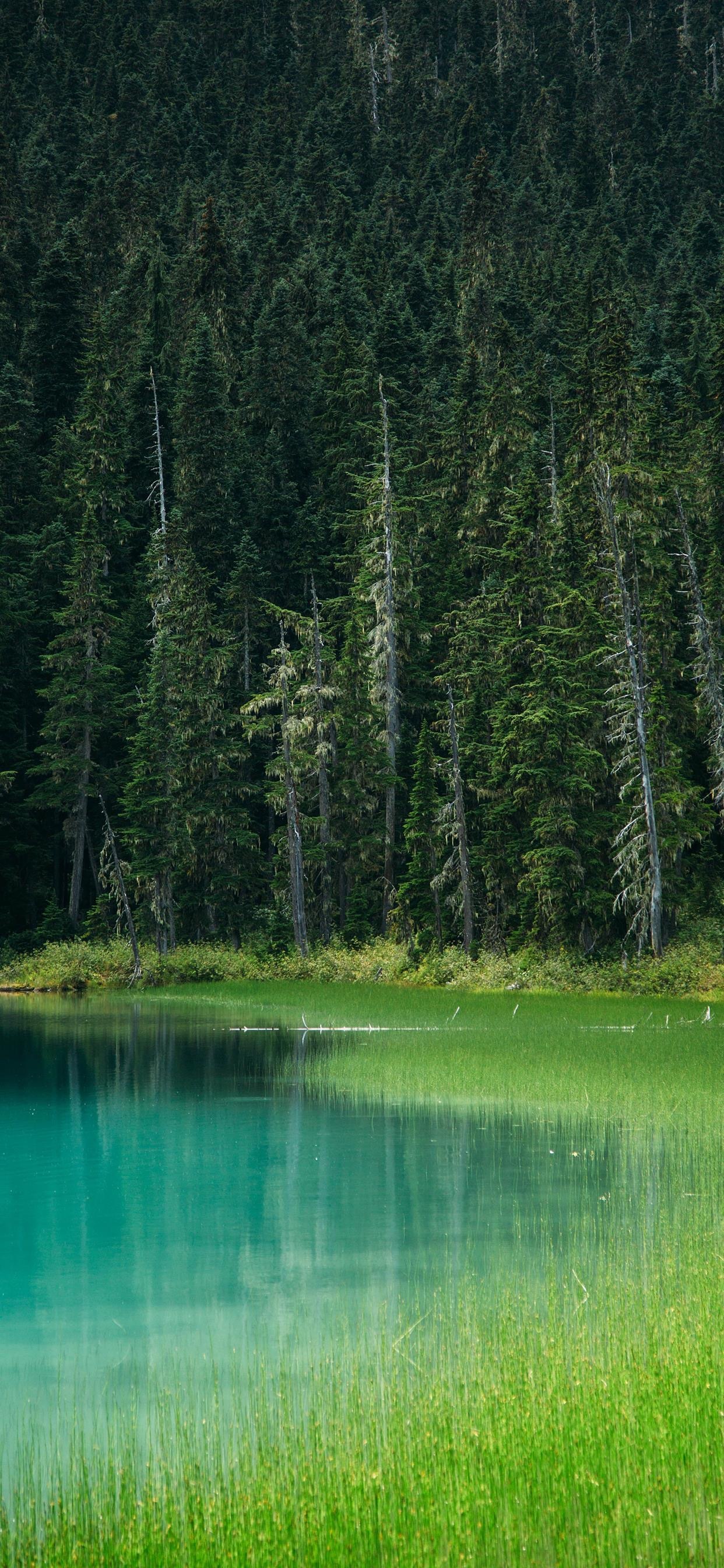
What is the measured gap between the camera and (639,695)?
39.2 metres

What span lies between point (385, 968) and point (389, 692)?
13.1 m

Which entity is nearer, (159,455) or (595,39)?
(159,455)

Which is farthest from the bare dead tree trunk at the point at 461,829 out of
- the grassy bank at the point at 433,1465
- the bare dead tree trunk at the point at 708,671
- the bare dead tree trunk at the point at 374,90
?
the bare dead tree trunk at the point at 374,90

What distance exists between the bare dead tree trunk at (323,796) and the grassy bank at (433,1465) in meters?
43.9

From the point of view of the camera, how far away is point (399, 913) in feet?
167

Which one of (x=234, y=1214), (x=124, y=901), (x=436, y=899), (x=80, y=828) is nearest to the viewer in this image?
(x=234, y=1214)

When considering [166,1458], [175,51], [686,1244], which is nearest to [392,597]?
[686,1244]

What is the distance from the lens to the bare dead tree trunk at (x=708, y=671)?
43547 millimetres

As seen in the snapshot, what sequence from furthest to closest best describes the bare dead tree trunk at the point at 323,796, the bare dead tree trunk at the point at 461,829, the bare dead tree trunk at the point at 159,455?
the bare dead tree trunk at the point at 159,455 → the bare dead tree trunk at the point at 323,796 → the bare dead tree trunk at the point at 461,829

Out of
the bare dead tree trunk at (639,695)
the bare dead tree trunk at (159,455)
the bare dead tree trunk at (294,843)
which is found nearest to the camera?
the bare dead tree trunk at (639,695)

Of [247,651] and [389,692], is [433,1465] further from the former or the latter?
[247,651]

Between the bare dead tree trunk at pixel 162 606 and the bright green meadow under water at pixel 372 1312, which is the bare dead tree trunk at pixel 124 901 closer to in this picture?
the bare dead tree trunk at pixel 162 606

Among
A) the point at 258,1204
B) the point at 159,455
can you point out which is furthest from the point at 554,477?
the point at 258,1204

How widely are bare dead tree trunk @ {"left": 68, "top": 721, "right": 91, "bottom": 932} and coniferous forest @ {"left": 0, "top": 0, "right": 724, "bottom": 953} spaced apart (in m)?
0.17
